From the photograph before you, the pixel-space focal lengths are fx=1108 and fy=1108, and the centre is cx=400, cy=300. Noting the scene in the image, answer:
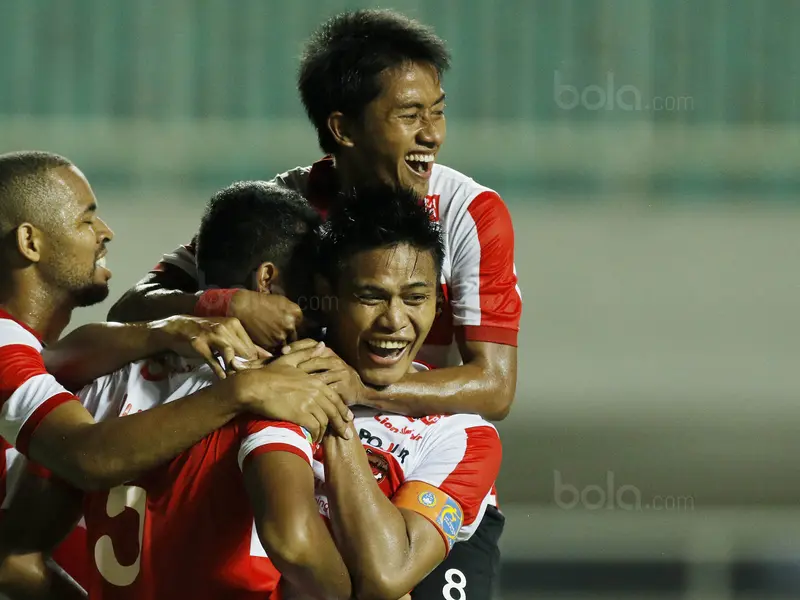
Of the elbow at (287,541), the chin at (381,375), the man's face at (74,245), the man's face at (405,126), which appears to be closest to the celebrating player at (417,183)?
the man's face at (405,126)

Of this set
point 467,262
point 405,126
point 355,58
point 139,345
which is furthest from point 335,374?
point 355,58

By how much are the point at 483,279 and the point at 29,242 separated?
3.25ft

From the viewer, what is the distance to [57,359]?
213 centimetres

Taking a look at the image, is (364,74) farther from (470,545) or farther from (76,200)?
(470,545)

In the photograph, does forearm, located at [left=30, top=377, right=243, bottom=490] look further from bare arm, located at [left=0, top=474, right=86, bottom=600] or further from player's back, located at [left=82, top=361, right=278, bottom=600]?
bare arm, located at [left=0, top=474, right=86, bottom=600]

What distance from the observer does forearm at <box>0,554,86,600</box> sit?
2.06m

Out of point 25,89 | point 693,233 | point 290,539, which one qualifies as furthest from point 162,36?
point 290,539

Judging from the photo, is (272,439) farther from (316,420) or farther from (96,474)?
(96,474)

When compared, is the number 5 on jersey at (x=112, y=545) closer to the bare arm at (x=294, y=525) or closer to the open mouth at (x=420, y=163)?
the bare arm at (x=294, y=525)

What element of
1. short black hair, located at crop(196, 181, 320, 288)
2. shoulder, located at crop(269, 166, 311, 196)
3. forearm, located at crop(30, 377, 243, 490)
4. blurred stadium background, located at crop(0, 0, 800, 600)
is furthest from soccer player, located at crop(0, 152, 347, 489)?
blurred stadium background, located at crop(0, 0, 800, 600)

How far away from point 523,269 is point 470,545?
5514mm

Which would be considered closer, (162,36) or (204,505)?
(204,505)

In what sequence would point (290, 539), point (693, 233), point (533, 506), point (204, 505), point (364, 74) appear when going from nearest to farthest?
1. point (290, 539)
2. point (204, 505)
3. point (364, 74)
4. point (533, 506)
5. point (693, 233)

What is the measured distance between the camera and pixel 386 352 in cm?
216
